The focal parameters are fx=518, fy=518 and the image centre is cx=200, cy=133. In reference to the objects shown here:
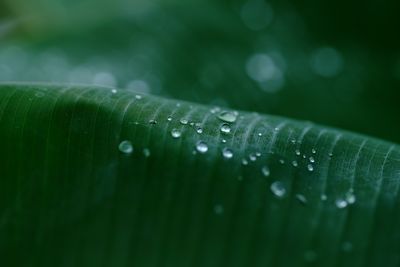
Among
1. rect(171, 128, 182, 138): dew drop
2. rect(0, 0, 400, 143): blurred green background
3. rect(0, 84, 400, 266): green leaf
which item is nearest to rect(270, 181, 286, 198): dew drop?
rect(0, 84, 400, 266): green leaf

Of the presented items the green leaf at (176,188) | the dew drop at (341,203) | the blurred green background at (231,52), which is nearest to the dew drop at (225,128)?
the green leaf at (176,188)

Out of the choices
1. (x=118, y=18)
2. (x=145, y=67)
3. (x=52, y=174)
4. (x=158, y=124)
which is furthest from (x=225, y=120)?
(x=118, y=18)

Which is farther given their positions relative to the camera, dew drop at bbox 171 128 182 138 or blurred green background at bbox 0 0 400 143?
→ blurred green background at bbox 0 0 400 143

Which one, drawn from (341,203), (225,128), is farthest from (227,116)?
(341,203)

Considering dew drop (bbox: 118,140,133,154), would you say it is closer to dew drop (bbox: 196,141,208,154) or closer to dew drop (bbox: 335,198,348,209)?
dew drop (bbox: 196,141,208,154)

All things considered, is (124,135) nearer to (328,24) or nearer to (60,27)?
(60,27)

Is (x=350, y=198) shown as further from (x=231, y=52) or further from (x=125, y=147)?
(x=231, y=52)

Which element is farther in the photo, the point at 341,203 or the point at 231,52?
the point at 231,52

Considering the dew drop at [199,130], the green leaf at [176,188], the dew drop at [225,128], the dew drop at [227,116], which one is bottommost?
the green leaf at [176,188]

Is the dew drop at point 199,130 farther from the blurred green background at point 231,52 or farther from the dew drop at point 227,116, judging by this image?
the blurred green background at point 231,52
